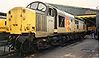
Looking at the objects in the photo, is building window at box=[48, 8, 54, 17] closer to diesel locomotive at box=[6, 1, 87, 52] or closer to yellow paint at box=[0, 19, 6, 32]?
diesel locomotive at box=[6, 1, 87, 52]

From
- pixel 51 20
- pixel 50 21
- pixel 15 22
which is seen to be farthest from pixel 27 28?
pixel 51 20

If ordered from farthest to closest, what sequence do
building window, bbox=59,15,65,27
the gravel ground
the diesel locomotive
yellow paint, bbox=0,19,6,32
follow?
building window, bbox=59,15,65,27
yellow paint, bbox=0,19,6,32
the gravel ground
the diesel locomotive

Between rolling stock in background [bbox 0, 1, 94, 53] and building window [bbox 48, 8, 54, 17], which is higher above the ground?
building window [bbox 48, 8, 54, 17]

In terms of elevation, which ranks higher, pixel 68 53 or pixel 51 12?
pixel 51 12

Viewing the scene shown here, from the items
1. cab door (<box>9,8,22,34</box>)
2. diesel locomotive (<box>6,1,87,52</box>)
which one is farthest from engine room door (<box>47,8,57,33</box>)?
cab door (<box>9,8,22,34</box>)

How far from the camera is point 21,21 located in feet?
38.2

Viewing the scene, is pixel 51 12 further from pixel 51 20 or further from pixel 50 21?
pixel 50 21

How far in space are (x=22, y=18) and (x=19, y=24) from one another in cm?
34

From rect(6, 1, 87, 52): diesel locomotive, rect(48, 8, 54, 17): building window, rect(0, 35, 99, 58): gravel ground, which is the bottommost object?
rect(0, 35, 99, 58): gravel ground

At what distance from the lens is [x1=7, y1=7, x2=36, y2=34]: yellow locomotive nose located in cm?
1164

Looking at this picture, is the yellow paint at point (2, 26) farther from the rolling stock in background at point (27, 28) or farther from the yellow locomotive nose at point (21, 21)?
the yellow locomotive nose at point (21, 21)

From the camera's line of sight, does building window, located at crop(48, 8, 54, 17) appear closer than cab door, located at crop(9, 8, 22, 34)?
No

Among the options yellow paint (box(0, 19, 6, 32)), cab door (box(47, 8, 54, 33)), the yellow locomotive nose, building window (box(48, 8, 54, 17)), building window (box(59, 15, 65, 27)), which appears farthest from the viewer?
building window (box(59, 15, 65, 27))

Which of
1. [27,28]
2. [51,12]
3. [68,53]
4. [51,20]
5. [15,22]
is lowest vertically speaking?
[68,53]
